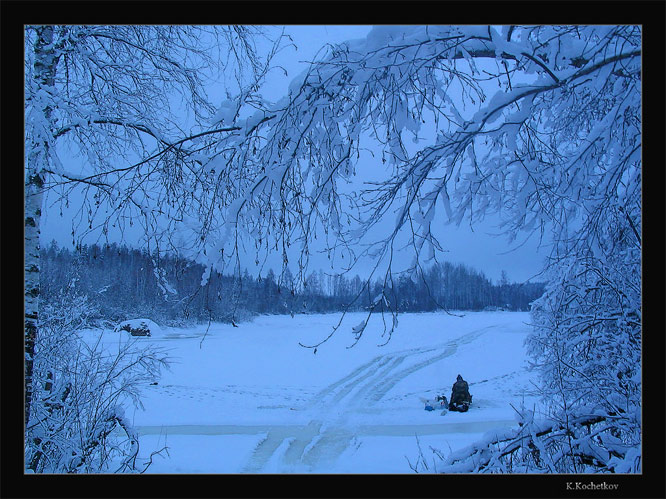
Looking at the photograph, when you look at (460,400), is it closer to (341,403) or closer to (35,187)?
(341,403)

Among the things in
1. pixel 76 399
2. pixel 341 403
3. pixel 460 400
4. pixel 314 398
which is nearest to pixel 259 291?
pixel 76 399

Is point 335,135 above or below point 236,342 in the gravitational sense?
above

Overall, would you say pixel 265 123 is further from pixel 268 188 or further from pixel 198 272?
pixel 198 272

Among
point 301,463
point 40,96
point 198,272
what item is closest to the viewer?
point 198,272

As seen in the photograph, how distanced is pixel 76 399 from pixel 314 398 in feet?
25.8

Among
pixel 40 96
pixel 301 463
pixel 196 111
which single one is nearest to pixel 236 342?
pixel 301 463

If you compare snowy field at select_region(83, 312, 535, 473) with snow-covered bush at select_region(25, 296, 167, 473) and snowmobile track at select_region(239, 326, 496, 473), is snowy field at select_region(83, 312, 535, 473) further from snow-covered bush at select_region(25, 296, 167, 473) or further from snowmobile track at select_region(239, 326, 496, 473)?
snow-covered bush at select_region(25, 296, 167, 473)

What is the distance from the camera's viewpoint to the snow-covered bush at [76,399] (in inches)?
108

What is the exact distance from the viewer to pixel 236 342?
899 centimetres

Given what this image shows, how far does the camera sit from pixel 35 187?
2.38m

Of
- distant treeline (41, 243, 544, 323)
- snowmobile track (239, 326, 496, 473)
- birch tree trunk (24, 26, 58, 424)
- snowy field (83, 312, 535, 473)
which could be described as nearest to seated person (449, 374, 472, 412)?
snowy field (83, 312, 535, 473)

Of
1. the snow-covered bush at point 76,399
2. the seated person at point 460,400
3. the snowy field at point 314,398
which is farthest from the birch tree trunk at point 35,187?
the seated person at point 460,400

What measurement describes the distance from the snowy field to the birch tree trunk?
1.66 m

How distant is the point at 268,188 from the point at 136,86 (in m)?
2.09
